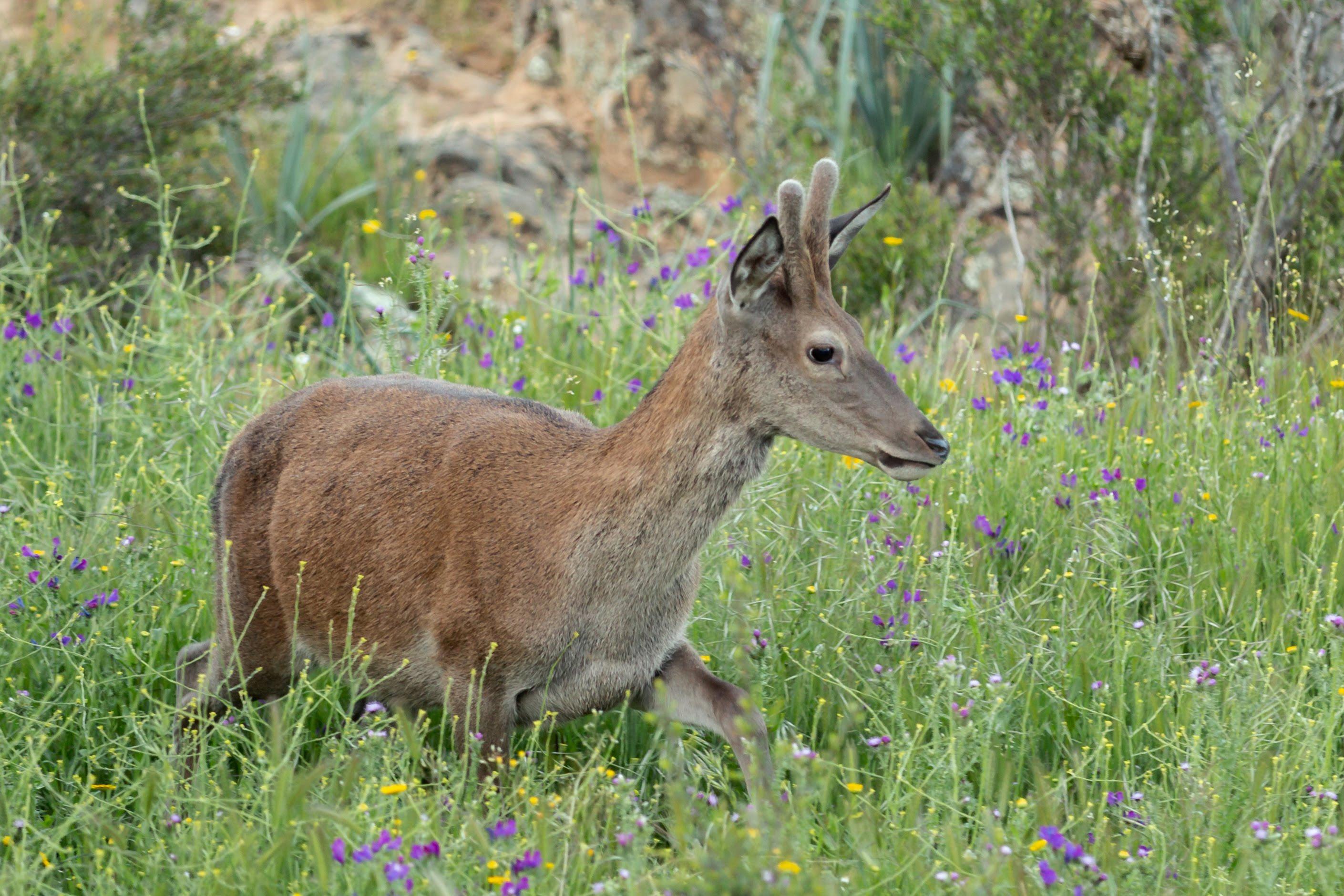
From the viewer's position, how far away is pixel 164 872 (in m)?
3.45

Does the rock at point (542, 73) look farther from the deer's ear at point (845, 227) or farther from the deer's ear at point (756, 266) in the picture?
the deer's ear at point (756, 266)

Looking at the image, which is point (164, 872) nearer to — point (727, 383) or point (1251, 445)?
point (727, 383)

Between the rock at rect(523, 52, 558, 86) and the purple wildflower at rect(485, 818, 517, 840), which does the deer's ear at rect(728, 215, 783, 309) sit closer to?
the purple wildflower at rect(485, 818, 517, 840)

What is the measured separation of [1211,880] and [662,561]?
1464mm

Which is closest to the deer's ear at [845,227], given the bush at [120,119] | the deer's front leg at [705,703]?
the deer's front leg at [705,703]

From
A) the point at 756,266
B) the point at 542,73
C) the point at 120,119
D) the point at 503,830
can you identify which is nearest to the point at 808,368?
the point at 756,266

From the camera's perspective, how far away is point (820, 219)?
3900 mm

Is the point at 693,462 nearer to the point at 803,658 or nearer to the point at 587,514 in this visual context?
Result: the point at 587,514

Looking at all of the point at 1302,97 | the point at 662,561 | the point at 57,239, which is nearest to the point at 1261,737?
the point at 662,561

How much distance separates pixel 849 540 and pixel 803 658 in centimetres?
55

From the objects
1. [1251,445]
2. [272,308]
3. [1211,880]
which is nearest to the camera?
[1211,880]

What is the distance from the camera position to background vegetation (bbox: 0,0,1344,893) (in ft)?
11.0

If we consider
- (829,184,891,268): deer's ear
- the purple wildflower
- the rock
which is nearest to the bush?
the rock

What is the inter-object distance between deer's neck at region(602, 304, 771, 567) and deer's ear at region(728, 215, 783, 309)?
0.13 meters
